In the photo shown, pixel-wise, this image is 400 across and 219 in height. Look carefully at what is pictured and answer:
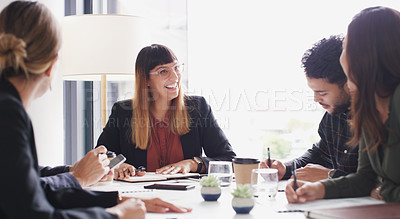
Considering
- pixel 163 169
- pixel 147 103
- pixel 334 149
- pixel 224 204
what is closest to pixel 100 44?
pixel 147 103

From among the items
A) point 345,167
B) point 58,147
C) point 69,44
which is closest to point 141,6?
point 69,44

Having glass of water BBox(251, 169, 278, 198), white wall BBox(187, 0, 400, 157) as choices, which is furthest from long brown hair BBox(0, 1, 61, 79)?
white wall BBox(187, 0, 400, 157)

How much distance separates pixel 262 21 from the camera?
3.71 metres

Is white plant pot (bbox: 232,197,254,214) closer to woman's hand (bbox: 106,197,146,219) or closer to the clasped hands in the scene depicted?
woman's hand (bbox: 106,197,146,219)

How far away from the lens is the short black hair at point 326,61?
6.32 feet

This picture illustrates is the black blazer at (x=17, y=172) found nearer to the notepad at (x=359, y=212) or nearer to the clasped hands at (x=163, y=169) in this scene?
the notepad at (x=359, y=212)

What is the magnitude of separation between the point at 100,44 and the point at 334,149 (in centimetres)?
161

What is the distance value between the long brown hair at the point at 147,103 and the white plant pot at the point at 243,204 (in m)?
1.35

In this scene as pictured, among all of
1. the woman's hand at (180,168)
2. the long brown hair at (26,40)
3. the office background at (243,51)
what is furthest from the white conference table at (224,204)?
the office background at (243,51)

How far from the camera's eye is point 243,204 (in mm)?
1258

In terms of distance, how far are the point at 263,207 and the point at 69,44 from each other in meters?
1.98

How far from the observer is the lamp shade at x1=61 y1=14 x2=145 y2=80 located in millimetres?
2772

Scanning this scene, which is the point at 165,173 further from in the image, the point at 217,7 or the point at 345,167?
the point at 217,7

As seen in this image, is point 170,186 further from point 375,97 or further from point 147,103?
point 147,103
